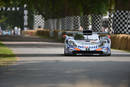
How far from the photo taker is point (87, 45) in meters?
19.6

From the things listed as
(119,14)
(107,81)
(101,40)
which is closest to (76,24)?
(119,14)

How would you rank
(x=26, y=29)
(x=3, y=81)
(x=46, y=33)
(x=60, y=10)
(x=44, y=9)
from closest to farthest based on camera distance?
1. (x=60, y=10)
2. (x=44, y=9)
3. (x=3, y=81)
4. (x=46, y=33)
5. (x=26, y=29)

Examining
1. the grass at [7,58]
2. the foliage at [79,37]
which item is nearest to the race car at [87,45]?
the foliage at [79,37]

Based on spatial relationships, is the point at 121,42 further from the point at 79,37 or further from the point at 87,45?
the point at 87,45

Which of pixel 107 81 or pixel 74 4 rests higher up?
pixel 74 4

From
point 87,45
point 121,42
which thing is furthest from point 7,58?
point 121,42

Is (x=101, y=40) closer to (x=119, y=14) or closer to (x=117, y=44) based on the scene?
(x=117, y=44)

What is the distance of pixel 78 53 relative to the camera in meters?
19.9

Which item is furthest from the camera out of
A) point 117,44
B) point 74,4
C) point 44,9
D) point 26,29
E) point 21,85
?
point 26,29

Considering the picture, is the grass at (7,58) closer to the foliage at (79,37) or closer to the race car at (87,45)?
the race car at (87,45)

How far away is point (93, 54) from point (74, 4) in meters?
15.2

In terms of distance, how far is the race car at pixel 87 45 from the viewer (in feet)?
64.5

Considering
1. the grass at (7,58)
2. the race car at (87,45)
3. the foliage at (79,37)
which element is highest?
the foliage at (79,37)

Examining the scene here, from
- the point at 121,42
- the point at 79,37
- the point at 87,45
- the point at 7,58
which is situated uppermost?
the point at 79,37
